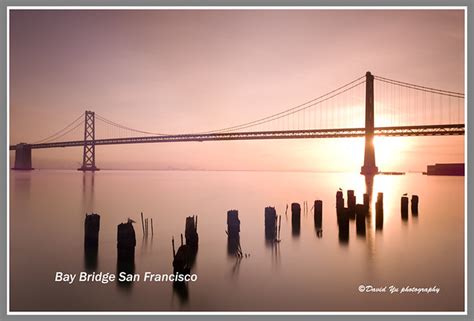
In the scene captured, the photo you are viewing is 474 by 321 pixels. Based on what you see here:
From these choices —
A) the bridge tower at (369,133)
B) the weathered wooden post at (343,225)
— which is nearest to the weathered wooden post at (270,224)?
the weathered wooden post at (343,225)

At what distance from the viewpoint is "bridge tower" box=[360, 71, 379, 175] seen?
1148 inches

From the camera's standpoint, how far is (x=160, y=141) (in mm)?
45094

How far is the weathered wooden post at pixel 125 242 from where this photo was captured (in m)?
7.43

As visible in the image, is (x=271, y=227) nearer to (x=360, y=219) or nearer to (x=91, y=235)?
(x=360, y=219)

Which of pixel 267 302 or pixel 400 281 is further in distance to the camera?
pixel 400 281

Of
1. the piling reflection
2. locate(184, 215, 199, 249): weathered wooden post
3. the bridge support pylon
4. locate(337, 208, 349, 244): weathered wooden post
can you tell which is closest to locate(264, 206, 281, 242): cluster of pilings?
locate(337, 208, 349, 244): weathered wooden post

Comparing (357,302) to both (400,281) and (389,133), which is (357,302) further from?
(389,133)

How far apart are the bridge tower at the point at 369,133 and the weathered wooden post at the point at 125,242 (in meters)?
24.4

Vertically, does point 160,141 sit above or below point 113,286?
above

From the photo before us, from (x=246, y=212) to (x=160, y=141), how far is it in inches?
1220

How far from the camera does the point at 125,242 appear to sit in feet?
24.3

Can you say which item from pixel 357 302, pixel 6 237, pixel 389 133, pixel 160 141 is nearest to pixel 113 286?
pixel 6 237

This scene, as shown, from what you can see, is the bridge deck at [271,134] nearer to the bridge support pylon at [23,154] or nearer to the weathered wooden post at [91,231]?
the bridge support pylon at [23,154]

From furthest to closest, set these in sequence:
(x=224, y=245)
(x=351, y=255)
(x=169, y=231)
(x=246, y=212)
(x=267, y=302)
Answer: (x=246, y=212) < (x=169, y=231) < (x=224, y=245) < (x=351, y=255) < (x=267, y=302)
